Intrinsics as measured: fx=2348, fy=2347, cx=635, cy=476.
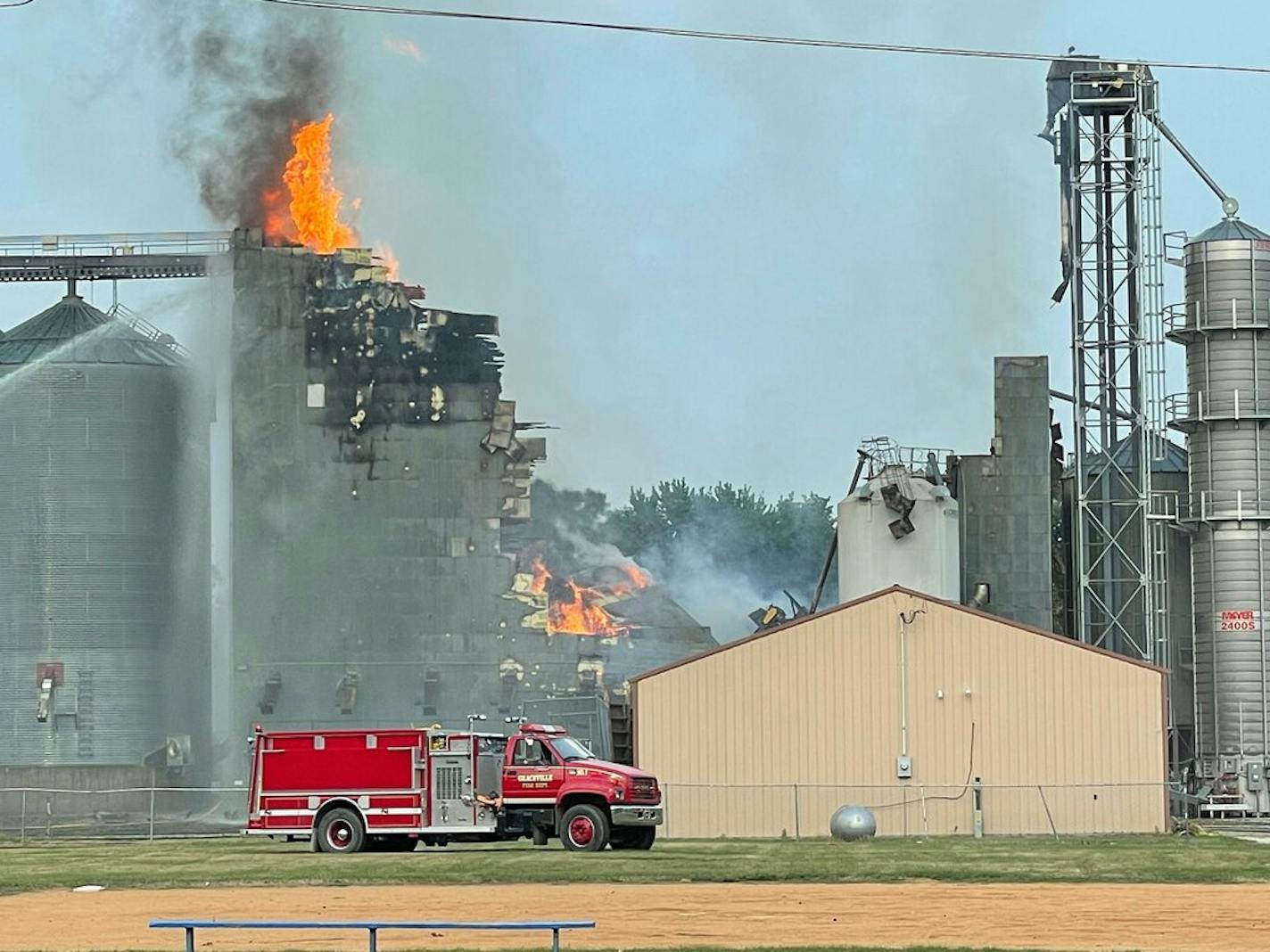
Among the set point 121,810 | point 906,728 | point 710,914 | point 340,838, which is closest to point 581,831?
point 340,838

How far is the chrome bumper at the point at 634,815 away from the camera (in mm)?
43938

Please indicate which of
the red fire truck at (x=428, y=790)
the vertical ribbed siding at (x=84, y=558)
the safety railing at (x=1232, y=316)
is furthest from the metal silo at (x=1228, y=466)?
the vertical ribbed siding at (x=84, y=558)

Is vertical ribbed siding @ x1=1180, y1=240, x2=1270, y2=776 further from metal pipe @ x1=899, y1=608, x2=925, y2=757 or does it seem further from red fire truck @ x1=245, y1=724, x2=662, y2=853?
red fire truck @ x1=245, y1=724, x2=662, y2=853

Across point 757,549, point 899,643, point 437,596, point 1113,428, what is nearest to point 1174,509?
point 1113,428

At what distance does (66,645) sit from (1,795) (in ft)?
18.7

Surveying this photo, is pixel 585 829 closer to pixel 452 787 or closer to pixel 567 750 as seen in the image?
pixel 567 750

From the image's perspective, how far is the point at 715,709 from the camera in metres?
58.3

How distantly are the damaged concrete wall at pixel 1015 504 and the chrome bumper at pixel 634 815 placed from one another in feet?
101

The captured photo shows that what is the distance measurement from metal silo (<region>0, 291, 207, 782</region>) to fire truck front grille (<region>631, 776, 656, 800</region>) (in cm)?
3337

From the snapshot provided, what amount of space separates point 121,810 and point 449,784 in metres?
29.2

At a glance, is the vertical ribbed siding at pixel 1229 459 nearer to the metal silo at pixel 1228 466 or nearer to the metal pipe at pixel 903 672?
the metal silo at pixel 1228 466

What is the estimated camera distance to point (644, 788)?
44.5 metres

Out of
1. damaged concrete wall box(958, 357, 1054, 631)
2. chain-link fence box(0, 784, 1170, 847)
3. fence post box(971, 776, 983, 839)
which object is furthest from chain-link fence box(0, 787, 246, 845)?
damaged concrete wall box(958, 357, 1054, 631)

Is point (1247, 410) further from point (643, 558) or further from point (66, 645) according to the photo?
point (643, 558)
